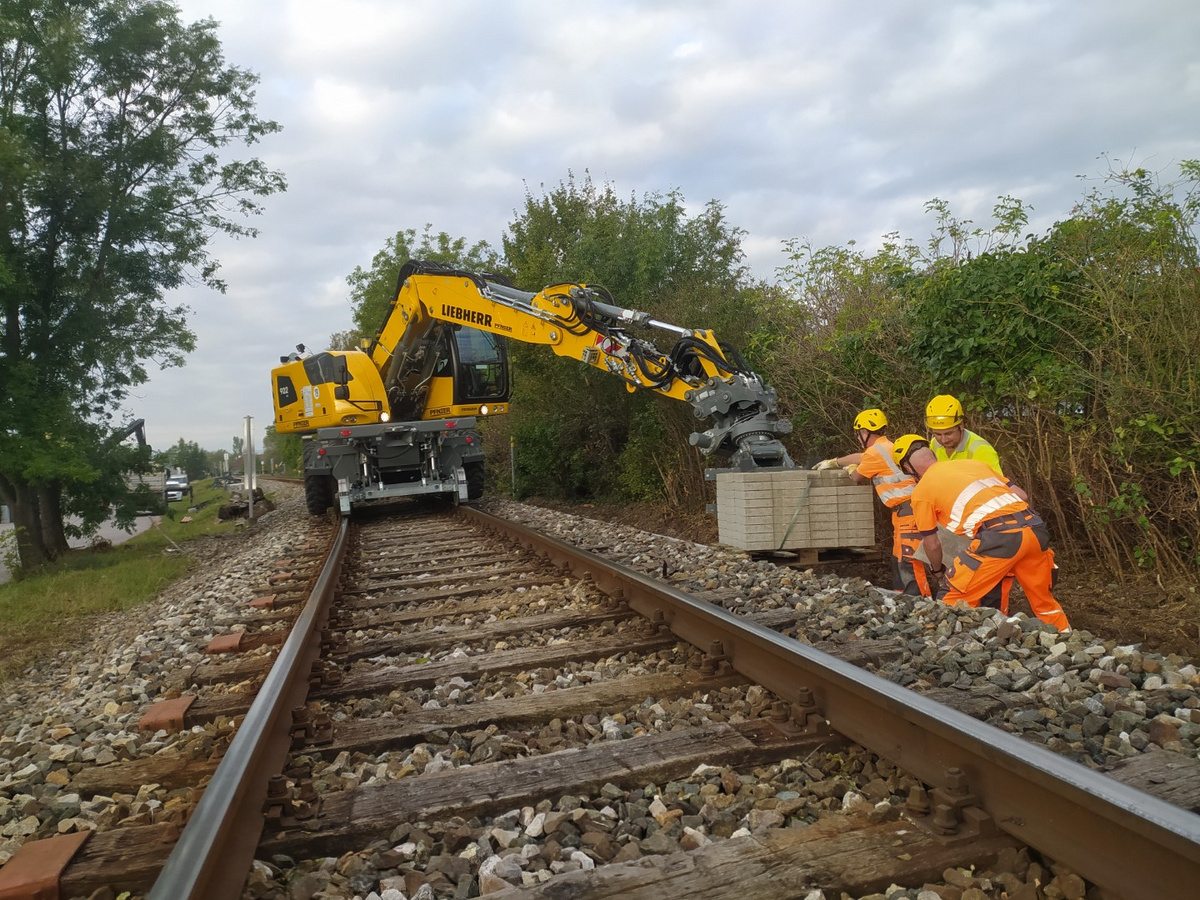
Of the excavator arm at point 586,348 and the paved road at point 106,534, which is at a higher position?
the excavator arm at point 586,348

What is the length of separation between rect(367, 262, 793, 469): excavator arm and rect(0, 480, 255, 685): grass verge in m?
4.35

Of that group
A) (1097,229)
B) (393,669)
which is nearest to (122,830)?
(393,669)

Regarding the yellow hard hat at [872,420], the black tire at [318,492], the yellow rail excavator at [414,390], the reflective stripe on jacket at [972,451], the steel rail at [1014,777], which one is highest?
the yellow rail excavator at [414,390]

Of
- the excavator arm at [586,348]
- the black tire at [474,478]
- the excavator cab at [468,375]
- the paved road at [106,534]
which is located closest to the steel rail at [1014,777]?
the excavator arm at [586,348]

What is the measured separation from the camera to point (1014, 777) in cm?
213

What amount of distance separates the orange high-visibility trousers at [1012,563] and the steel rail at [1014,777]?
1.83 metres

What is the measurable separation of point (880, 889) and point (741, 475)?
5.05m

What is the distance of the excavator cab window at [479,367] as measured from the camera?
41.3ft

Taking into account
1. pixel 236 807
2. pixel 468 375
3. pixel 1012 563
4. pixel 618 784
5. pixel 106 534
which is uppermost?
pixel 468 375

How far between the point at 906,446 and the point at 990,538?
1.41 meters

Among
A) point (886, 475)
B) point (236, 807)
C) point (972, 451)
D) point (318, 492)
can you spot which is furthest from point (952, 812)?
point (318, 492)

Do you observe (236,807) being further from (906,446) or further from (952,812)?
(906,446)

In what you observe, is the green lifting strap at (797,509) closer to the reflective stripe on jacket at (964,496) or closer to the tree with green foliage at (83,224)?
the reflective stripe on jacket at (964,496)

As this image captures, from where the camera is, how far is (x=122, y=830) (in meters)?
2.36
